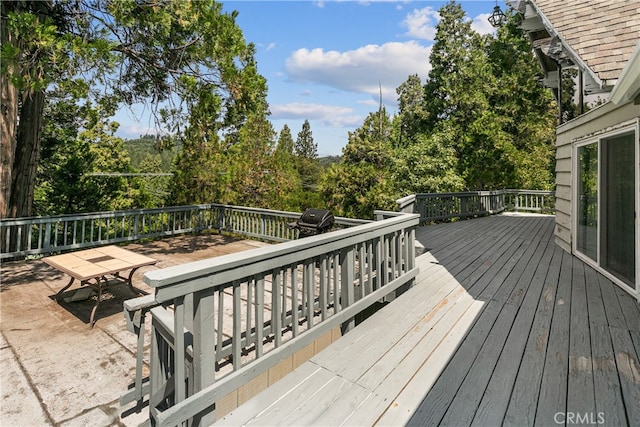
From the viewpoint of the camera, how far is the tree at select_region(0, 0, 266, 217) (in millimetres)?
4922

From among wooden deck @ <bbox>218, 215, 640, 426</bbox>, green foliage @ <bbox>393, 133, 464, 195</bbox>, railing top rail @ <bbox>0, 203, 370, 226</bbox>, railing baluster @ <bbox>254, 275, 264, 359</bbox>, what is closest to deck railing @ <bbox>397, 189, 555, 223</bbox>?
railing top rail @ <bbox>0, 203, 370, 226</bbox>

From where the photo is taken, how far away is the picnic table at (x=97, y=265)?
3.55m

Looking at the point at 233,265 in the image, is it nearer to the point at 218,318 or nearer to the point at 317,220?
the point at 218,318

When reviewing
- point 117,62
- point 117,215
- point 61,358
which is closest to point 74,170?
point 117,215

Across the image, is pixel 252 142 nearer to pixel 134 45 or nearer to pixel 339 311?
pixel 134 45

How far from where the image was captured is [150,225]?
7.47 metres

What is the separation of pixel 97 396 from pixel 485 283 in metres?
3.97

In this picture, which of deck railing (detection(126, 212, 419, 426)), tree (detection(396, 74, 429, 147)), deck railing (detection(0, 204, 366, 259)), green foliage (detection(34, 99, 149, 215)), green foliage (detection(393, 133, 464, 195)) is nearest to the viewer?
deck railing (detection(126, 212, 419, 426))

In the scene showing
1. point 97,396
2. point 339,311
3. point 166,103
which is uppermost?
point 166,103

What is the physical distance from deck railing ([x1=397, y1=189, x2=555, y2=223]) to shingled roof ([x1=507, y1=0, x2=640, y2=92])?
3.48m

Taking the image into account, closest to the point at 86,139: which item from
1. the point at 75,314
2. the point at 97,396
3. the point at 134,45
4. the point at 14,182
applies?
the point at 14,182

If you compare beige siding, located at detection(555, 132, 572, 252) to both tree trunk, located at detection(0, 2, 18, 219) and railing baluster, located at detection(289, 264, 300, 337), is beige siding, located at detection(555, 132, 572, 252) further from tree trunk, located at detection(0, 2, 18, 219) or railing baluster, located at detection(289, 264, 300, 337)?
tree trunk, located at detection(0, 2, 18, 219)

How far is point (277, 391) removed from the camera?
6.30ft

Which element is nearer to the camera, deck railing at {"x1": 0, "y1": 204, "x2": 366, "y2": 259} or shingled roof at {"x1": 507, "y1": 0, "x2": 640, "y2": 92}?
shingled roof at {"x1": 507, "y1": 0, "x2": 640, "y2": 92}
